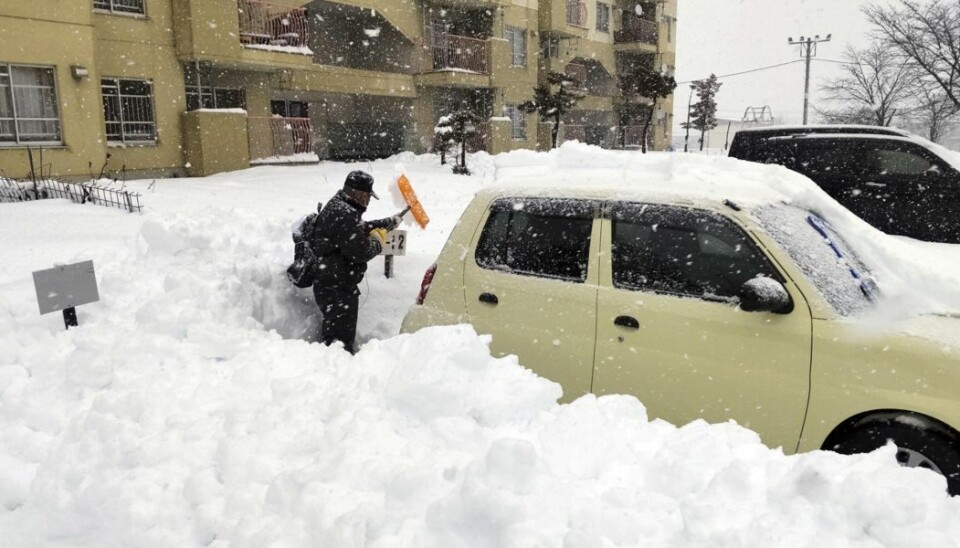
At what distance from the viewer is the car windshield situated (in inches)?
130

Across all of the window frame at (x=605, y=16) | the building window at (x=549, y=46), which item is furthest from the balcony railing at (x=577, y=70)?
the window frame at (x=605, y=16)

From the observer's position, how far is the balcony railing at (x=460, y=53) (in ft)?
84.4

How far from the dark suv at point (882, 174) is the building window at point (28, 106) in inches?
569

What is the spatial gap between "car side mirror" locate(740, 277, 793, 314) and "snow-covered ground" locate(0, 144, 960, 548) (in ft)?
1.90

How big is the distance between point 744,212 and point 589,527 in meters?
1.98

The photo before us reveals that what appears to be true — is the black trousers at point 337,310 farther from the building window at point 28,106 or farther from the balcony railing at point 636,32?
the balcony railing at point 636,32

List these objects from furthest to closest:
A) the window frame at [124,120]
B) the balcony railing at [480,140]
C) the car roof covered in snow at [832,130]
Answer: the balcony railing at [480,140], the window frame at [124,120], the car roof covered in snow at [832,130]

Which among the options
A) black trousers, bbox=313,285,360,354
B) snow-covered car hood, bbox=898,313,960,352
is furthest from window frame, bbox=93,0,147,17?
snow-covered car hood, bbox=898,313,960,352

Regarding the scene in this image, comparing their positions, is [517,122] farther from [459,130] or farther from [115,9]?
[115,9]

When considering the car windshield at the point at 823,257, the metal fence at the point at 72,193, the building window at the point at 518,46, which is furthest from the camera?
the building window at the point at 518,46

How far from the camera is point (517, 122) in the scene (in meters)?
29.9

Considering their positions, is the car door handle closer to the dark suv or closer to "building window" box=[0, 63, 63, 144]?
the dark suv

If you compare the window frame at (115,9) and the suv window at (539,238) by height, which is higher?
the window frame at (115,9)

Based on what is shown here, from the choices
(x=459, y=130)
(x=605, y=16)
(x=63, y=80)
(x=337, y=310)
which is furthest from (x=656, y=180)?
(x=605, y=16)
